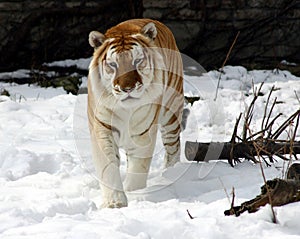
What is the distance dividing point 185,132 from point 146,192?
5.73 ft

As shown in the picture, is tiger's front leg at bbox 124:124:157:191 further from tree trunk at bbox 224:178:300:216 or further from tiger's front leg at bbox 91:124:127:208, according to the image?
tree trunk at bbox 224:178:300:216

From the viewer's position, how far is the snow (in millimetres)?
2553

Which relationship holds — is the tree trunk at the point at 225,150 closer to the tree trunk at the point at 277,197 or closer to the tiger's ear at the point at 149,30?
the tiger's ear at the point at 149,30

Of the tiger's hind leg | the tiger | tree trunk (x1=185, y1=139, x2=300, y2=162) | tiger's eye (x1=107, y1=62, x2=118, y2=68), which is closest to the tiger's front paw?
the tiger

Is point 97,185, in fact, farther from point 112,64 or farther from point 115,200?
point 112,64

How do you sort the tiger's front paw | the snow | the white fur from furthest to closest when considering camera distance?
the white fur
the tiger's front paw
the snow

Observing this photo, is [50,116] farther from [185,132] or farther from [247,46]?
[247,46]

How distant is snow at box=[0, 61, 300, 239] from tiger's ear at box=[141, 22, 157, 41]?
90 centimetres

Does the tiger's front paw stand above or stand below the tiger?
below

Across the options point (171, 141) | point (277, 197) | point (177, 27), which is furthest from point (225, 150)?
point (177, 27)

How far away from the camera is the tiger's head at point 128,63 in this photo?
339cm

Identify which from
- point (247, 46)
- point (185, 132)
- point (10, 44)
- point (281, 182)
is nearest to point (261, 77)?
point (247, 46)

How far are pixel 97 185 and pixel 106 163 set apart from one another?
349 millimetres

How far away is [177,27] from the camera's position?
862 centimetres
